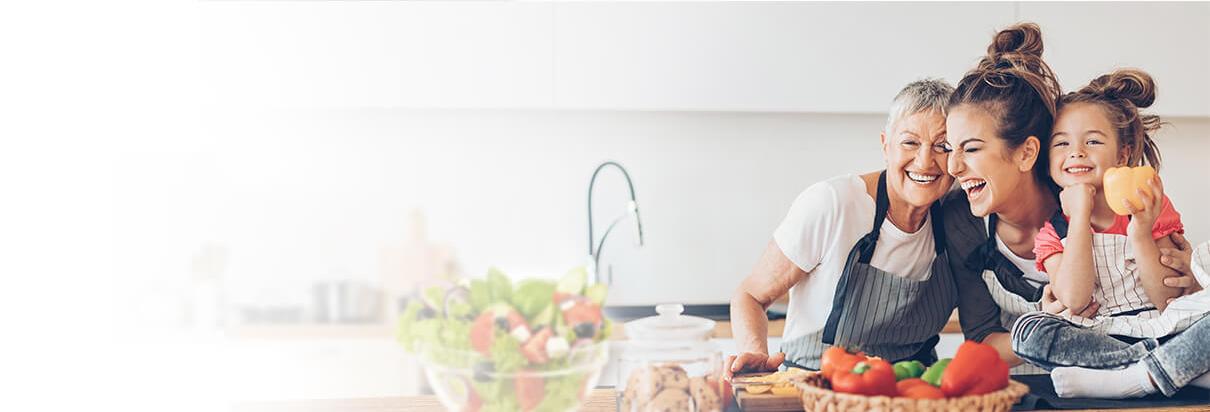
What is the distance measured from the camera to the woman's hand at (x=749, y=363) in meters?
1.70

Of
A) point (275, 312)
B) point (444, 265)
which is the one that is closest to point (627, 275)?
point (444, 265)

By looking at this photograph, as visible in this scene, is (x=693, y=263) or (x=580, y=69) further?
(x=693, y=263)

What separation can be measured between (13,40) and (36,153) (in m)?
0.27

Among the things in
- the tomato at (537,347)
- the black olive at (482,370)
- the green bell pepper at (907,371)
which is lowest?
the green bell pepper at (907,371)

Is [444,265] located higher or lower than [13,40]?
lower

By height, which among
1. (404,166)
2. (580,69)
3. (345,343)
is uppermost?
(580,69)

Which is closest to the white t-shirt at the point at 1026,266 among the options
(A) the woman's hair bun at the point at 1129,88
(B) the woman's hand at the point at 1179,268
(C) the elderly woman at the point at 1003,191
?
(C) the elderly woman at the point at 1003,191

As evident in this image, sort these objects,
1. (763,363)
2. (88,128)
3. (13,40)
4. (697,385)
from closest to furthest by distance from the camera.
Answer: (697,385) → (763,363) → (13,40) → (88,128)

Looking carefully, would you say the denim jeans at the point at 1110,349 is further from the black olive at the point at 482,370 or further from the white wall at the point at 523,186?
the white wall at the point at 523,186

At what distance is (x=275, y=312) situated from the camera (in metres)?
2.93

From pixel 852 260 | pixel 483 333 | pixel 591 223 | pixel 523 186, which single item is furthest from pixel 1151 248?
pixel 523 186

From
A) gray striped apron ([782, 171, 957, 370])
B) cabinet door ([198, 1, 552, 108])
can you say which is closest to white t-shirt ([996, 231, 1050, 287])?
gray striped apron ([782, 171, 957, 370])

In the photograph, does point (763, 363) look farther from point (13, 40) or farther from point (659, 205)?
point (13, 40)

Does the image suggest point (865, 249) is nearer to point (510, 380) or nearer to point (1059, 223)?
point (1059, 223)
